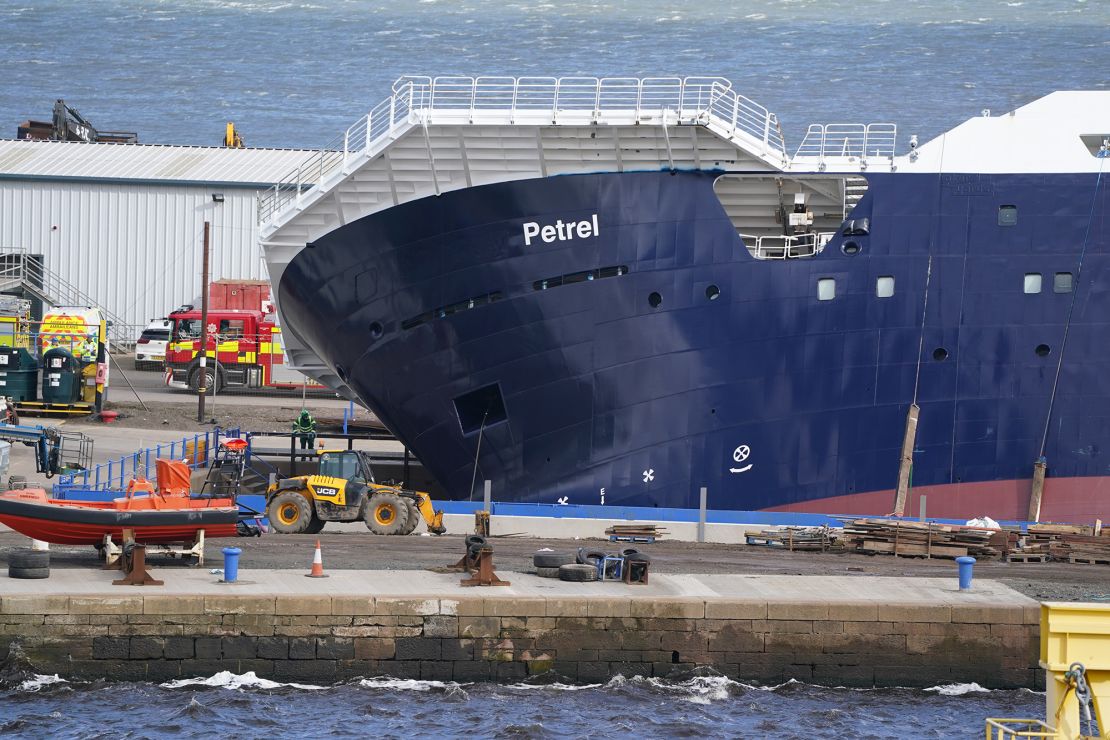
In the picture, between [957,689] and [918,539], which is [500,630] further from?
[918,539]

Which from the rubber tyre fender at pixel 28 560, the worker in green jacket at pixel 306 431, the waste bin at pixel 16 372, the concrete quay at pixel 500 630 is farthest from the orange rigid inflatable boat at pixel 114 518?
the waste bin at pixel 16 372

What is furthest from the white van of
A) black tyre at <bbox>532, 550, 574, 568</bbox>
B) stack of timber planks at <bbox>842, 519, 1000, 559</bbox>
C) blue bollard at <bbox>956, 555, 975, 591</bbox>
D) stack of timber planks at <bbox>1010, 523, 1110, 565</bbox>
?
blue bollard at <bbox>956, 555, 975, 591</bbox>

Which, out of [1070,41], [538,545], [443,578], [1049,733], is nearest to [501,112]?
[538,545]

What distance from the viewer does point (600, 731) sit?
63.6 ft

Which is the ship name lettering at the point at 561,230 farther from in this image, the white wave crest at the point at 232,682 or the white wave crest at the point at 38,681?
the white wave crest at the point at 38,681

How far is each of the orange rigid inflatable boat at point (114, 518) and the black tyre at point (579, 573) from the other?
17.0ft

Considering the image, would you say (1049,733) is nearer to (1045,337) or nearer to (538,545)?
(538,545)

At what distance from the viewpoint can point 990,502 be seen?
2966cm

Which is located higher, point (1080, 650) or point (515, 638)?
point (1080, 650)

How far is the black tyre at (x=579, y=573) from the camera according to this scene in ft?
74.5

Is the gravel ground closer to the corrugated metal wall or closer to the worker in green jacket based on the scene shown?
the worker in green jacket

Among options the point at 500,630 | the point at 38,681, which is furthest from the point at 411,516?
the point at 38,681

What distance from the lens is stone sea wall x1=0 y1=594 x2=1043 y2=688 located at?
20.2 m

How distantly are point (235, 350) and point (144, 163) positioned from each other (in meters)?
14.7
